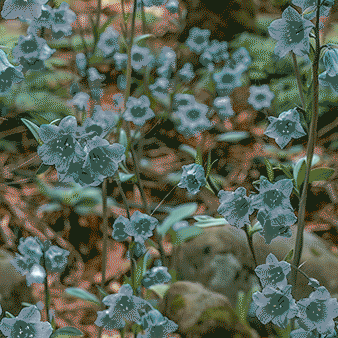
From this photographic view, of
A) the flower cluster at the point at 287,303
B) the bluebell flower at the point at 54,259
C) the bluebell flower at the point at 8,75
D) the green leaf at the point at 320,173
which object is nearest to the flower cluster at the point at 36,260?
the bluebell flower at the point at 54,259

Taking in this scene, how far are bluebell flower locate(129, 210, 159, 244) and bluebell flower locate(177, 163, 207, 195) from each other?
0.86 ft

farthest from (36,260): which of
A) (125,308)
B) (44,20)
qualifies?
(44,20)

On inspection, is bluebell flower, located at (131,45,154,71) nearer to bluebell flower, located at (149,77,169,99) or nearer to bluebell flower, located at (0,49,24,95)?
bluebell flower, located at (149,77,169,99)

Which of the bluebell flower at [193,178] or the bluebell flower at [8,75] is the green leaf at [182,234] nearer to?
the bluebell flower at [193,178]

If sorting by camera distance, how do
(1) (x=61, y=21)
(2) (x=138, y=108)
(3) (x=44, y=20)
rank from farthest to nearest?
1. (2) (x=138, y=108)
2. (1) (x=61, y=21)
3. (3) (x=44, y=20)

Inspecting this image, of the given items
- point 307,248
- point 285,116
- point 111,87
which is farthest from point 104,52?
point 285,116

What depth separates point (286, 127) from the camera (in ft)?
3.50

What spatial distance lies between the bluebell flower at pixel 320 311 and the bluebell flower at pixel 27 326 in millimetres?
613

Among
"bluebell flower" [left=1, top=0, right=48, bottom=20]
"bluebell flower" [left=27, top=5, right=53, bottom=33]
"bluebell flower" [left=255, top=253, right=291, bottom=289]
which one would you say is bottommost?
"bluebell flower" [left=255, top=253, right=291, bottom=289]

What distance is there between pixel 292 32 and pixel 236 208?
0.44 metres

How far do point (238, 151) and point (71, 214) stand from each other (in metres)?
1.54

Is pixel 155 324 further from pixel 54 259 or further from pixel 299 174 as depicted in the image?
pixel 299 174

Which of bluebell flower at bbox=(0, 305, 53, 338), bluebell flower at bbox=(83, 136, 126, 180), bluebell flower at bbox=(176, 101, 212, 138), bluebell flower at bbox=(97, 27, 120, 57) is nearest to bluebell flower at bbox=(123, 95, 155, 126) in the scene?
bluebell flower at bbox=(176, 101, 212, 138)

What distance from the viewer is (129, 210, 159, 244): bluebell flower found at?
1295mm
